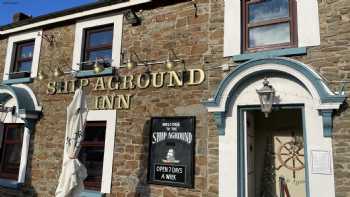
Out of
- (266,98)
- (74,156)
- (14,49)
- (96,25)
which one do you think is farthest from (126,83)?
(14,49)

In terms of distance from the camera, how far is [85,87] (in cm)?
837

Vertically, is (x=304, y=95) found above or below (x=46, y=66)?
below

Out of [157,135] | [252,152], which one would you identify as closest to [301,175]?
[252,152]

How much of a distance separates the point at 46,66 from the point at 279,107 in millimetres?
6894

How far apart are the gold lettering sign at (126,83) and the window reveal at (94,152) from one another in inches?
21.8

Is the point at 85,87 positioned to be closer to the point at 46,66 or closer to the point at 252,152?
the point at 46,66

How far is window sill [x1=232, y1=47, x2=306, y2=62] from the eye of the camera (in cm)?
586

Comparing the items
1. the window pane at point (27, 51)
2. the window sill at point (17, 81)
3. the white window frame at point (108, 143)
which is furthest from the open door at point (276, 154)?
the window pane at point (27, 51)

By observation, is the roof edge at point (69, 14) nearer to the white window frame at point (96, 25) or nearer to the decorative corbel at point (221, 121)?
the white window frame at point (96, 25)

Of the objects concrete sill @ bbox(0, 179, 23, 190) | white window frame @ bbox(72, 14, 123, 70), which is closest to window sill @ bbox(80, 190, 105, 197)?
concrete sill @ bbox(0, 179, 23, 190)

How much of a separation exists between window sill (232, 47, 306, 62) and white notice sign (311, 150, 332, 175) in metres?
1.89

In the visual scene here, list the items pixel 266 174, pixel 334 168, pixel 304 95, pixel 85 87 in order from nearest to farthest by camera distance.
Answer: pixel 334 168, pixel 304 95, pixel 266 174, pixel 85 87

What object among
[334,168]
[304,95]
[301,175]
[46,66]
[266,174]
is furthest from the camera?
[46,66]

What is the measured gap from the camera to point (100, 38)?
8711 mm
